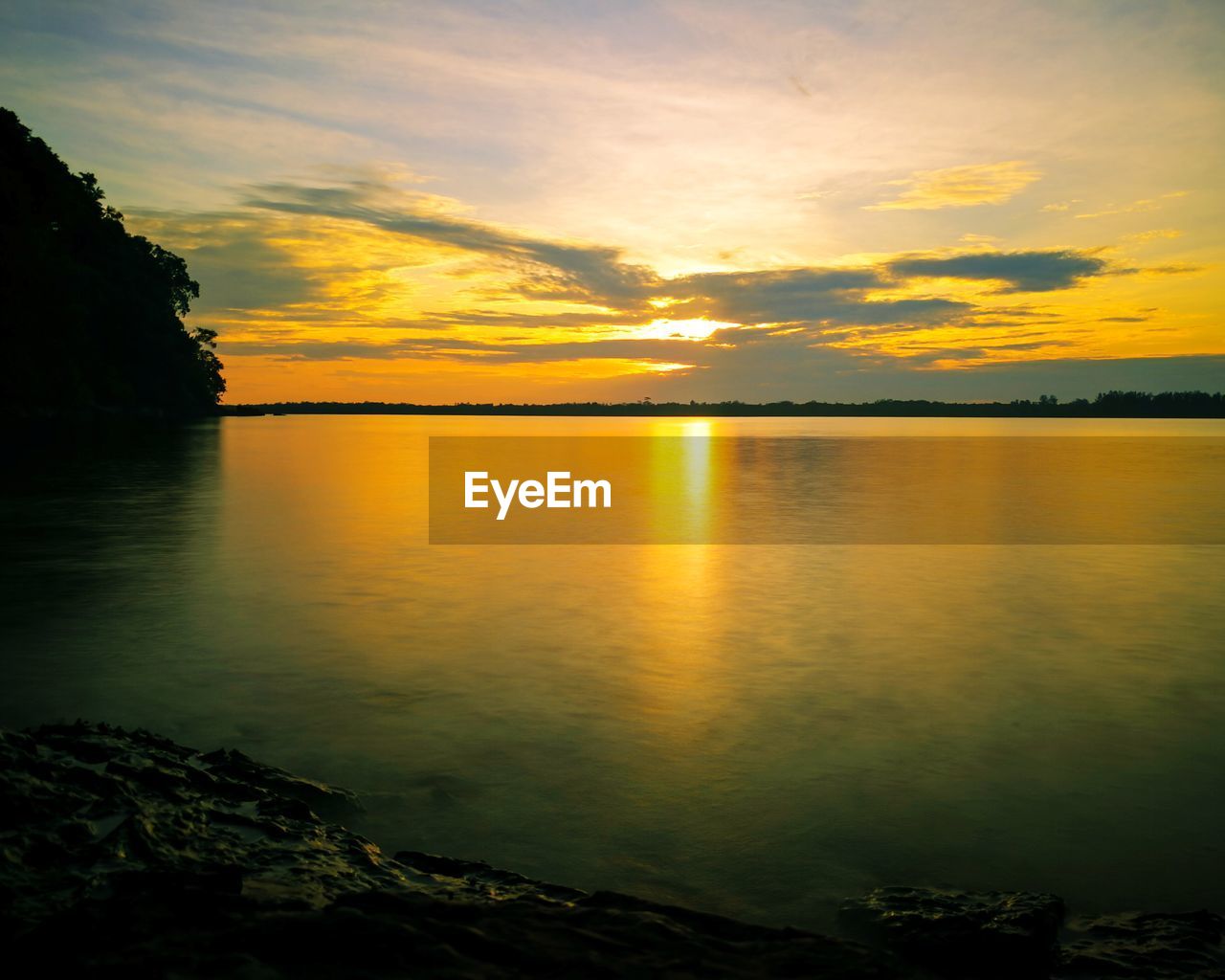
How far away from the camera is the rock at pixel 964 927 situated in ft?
11.4

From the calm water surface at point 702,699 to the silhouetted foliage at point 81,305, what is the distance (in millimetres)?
33665

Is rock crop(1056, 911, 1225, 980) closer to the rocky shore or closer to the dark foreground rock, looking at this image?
the rocky shore

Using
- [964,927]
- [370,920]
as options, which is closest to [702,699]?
[964,927]

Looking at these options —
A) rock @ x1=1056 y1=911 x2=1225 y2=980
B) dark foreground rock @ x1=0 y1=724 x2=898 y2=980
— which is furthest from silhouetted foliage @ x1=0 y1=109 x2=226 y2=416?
rock @ x1=1056 y1=911 x2=1225 y2=980

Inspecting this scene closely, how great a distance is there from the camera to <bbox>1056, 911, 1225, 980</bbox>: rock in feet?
11.3

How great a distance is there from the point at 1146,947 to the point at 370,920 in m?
2.92

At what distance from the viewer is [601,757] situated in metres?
5.76

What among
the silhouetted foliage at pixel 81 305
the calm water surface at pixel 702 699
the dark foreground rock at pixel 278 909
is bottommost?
the calm water surface at pixel 702 699

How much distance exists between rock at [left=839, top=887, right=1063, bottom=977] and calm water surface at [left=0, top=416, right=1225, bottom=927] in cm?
26

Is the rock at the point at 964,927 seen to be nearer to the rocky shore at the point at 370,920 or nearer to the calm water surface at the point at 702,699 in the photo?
the rocky shore at the point at 370,920

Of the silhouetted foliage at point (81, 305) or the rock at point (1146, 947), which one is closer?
the rock at point (1146, 947)

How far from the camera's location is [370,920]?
3324 millimetres

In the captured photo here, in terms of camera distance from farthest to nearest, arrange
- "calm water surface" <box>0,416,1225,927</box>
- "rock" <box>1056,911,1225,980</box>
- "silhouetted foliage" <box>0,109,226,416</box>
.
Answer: "silhouetted foliage" <box>0,109,226,416</box> → "calm water surface" <box>0,416,1225,927</box> → "rock" <box>1056,911,1225,980</box>

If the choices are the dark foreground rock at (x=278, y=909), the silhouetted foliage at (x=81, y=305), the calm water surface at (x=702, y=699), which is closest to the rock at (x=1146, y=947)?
the calm water surface at (x=702, y=699)
